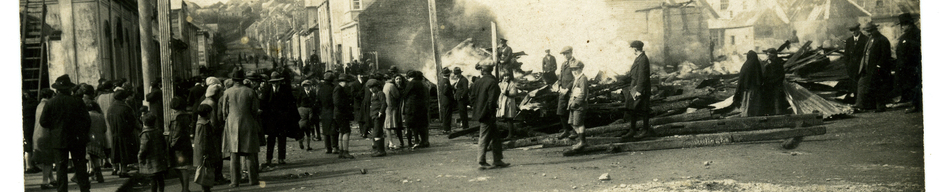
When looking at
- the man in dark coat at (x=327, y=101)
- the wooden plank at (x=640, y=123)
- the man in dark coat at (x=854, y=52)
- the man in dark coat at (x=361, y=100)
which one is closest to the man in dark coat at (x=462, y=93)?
the man in dark coat at (x=361, y=100)

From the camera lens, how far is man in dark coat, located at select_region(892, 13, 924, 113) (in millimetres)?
8344

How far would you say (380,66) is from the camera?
35.3 feet

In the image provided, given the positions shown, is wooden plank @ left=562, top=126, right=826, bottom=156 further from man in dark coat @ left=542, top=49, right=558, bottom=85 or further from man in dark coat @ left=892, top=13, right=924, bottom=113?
man in dark coat @ left=542, top=49, right=558, bottom=85

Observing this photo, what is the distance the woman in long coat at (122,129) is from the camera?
7.33m

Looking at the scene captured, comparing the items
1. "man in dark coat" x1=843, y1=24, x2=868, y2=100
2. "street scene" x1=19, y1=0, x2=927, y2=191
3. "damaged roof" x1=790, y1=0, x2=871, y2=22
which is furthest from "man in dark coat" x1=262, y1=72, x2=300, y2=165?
"man in dark coat" x1=843, y1=24, x2=868, y2=100

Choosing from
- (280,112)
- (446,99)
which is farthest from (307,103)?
(446,99)

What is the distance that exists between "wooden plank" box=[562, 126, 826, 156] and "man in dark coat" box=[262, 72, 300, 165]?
3.18 meters

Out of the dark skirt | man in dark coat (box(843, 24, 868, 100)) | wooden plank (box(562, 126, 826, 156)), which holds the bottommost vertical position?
wooden plank (box(562, 126, 826, 156))

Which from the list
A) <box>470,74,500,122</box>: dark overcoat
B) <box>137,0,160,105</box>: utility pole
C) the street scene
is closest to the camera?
the street scene

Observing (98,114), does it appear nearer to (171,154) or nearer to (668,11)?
(171,154)

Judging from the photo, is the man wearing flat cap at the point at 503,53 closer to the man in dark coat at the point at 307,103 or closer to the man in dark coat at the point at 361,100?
the man in dark coat at the point at 361,100

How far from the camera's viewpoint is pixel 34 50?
6.86 metres

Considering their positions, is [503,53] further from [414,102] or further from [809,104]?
[809,104]

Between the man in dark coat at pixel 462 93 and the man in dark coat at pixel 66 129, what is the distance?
4.96 meters
